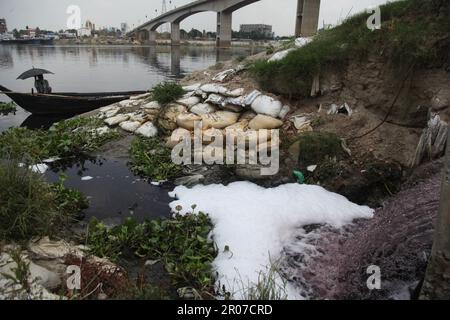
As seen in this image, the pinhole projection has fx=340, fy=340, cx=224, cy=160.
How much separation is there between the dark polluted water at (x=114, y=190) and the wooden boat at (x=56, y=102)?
22.5 ft

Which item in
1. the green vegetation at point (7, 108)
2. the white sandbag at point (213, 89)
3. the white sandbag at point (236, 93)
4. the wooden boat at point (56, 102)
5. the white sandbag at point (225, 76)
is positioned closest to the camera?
the white sandbag at point (236, 93)

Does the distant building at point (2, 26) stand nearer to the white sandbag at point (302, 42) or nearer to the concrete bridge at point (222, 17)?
the concrete bridge at point (222, 17)

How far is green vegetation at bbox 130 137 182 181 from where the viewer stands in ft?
25.9

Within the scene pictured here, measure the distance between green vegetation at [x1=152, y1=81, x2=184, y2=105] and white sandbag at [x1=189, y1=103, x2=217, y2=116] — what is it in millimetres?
1068

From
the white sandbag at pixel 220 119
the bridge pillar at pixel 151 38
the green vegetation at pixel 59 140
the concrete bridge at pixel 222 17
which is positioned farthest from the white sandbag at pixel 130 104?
the bridge pillar at pixel 151 38

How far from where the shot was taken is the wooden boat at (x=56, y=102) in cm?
1448

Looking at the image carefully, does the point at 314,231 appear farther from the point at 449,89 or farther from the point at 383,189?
the point at 449,89

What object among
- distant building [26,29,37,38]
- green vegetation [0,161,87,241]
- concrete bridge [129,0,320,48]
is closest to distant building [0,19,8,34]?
distant building [26,29,37,38]

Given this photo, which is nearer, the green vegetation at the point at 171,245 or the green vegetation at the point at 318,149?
the green vegetation at the point at 171,245

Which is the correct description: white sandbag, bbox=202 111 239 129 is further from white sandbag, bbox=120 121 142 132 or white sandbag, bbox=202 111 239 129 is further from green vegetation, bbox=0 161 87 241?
green vegetation, bbox=0 161 87 241

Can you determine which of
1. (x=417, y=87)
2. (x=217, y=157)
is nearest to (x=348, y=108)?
(x=417, y=87)

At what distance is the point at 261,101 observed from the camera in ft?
28.7
